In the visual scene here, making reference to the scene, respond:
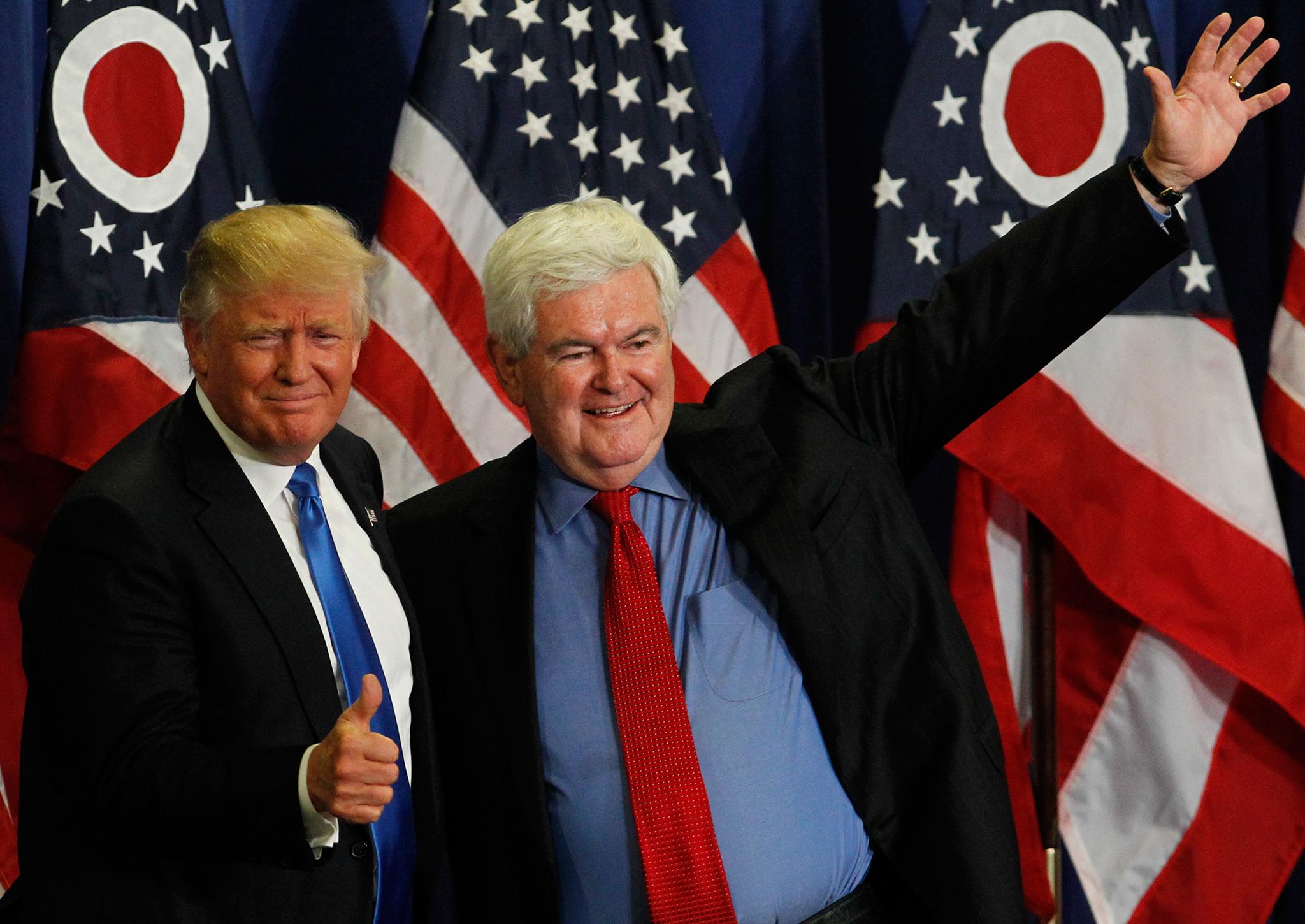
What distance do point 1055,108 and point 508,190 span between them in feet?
3.81

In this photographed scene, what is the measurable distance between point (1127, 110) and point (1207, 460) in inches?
29.5

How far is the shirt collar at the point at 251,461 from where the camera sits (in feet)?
5.58

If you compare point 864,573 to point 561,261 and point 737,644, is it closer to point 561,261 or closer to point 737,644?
point 737,644

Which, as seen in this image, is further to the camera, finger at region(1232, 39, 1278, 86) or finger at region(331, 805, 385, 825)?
finger at region(1232, 39, 1278, 86)

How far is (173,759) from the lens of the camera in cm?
147

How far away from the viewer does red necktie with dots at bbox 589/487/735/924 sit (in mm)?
1699

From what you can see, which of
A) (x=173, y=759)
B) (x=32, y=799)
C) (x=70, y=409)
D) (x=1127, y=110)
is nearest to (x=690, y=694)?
(x=173, y=759)

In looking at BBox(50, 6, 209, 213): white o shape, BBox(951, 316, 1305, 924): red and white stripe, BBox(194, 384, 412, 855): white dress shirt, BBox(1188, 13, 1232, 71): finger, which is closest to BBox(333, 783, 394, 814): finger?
BBox(194, 384, 412, 855): white dress shirt

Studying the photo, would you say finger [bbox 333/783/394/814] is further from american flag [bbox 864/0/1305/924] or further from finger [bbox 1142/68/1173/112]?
american flag [bbox 864/0/1305/924]

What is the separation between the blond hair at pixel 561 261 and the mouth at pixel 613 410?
0.13 meters

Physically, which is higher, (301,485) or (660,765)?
(301,485)

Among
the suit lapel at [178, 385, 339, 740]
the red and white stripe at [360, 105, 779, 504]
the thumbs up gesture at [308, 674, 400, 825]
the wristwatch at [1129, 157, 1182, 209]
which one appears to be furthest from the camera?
the red and white stripe at [360, 105, 779, 504]

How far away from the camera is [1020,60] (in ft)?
9.59

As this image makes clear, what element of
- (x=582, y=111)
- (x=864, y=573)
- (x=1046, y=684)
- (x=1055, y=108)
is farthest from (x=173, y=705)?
(x=1055, y=108)
